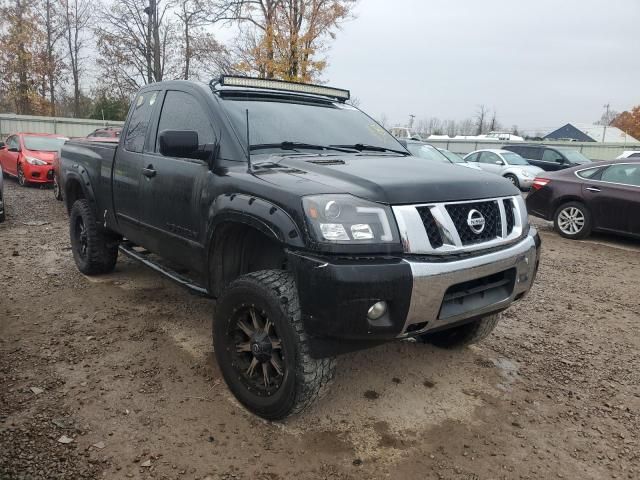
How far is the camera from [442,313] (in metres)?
2.55

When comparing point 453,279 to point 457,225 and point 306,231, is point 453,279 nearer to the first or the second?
point 457,225

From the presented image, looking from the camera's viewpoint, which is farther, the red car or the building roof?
the building roof

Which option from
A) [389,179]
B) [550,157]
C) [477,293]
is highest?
[550,157]

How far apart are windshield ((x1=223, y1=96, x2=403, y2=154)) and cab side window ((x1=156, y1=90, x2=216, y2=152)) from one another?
204mm

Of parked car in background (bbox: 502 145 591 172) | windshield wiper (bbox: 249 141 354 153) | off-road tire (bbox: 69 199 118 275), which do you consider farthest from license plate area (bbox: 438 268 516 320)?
parked car in background (bbox: 502 145 591 172)

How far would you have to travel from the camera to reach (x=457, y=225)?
2637mm

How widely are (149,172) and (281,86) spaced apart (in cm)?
121

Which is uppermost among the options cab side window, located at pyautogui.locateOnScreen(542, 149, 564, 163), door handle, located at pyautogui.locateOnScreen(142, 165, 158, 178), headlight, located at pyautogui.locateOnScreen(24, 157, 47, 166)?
cab side window, located at pyautogui.locateOnScreen(542, 149, 564, 163)

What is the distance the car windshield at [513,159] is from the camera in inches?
694

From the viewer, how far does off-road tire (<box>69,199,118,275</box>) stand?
5.05 m

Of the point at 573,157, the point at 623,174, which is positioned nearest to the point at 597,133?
the point at 573,157

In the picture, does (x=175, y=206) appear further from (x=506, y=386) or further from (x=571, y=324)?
(x=571, y=324)

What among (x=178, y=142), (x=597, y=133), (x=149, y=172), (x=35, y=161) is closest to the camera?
(x=178, y=142)

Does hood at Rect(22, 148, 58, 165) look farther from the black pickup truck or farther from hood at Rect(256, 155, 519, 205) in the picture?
hood at Rect(256, 155, 519, 205)
